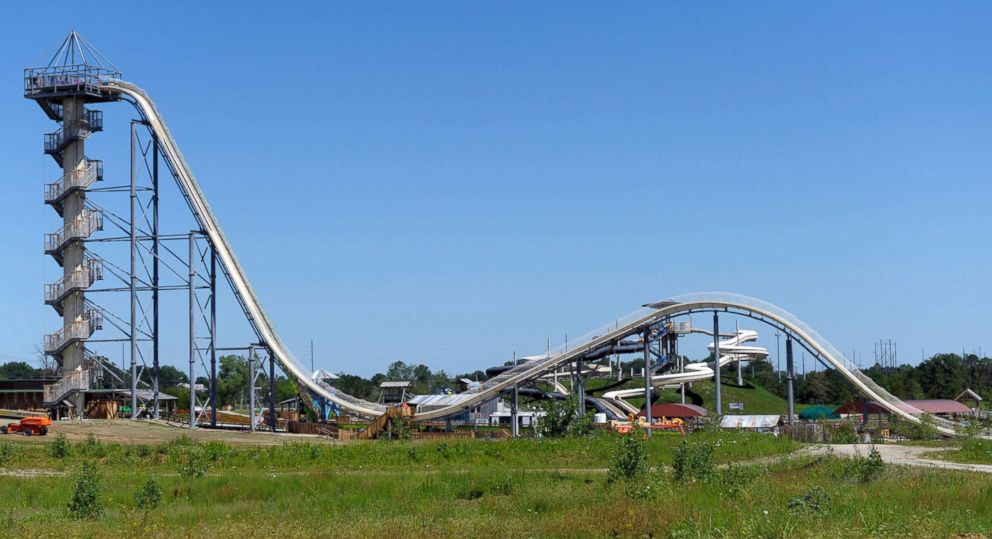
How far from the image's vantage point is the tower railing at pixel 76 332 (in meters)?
64.4

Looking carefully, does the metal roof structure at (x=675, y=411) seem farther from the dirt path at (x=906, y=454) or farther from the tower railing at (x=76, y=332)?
the tower railing at (x=76, y=332)

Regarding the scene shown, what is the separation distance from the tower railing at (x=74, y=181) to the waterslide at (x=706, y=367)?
39997mm

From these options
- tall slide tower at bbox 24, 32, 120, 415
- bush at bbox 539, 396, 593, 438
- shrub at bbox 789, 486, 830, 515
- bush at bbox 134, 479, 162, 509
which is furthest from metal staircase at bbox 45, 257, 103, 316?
shrub at bbox 789, 486, 830, 515

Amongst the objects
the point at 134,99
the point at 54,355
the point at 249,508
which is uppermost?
the point at 134,99

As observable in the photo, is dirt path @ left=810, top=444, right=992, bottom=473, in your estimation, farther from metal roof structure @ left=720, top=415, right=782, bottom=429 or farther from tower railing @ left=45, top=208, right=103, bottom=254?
tower railing @ left=45, top=208, right=103, bottom=254

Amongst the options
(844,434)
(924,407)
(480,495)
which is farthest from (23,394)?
(924,407)

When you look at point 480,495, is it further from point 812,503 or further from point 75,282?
point 75,282

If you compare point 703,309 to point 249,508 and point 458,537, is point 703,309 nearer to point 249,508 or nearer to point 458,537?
point 249,508

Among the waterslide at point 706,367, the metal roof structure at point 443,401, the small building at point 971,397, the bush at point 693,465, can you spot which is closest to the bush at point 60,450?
the bush at point 693,465

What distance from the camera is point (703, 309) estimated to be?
6588 centimetres

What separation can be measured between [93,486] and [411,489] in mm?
7855

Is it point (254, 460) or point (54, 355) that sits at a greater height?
point (54, 355)

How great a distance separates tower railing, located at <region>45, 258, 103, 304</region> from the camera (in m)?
64.4

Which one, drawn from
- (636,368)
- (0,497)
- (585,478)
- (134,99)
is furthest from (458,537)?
(636,368)
